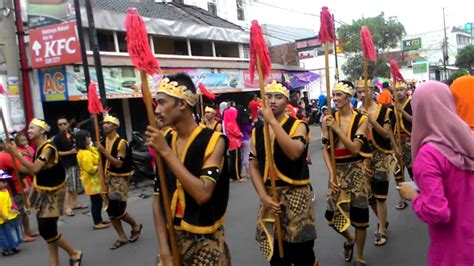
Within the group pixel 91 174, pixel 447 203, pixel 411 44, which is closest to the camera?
pixel 447 203

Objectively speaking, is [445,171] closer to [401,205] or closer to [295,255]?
[295,255]

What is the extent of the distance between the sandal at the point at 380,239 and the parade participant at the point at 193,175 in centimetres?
315

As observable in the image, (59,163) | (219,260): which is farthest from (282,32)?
(219,260)

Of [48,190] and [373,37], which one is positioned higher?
[373,37]

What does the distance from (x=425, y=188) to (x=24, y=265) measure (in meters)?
5.37

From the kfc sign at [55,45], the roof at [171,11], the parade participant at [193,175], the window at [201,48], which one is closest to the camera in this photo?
the parade participant at [193,175]

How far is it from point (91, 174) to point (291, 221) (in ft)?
16.6

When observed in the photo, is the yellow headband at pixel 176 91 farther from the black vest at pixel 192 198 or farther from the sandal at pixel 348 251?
the sandal at pixel 348 251

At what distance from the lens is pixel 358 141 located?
14.9ft

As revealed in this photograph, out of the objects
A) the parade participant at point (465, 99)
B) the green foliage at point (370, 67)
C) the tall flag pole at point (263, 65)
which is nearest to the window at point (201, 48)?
the tall flag pole at point (263, 65)

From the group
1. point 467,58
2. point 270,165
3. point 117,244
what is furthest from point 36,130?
point 467,58

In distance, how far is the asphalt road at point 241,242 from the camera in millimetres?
5102

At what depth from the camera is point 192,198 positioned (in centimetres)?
256

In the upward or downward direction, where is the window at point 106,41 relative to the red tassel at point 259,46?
upward
